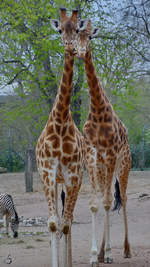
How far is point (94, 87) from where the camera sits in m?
5.44

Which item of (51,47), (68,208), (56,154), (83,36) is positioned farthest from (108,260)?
(51,47)

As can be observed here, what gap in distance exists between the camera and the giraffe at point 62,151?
4574 millimetres

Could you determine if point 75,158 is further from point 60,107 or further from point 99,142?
point 99,142

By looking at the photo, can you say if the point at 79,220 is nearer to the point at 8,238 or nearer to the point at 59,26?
the point at 8,238

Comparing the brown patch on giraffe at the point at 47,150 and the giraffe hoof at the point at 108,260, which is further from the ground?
the brown patch on giraffe at the point at 47,150

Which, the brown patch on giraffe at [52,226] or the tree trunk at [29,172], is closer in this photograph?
the brown patch on giraffe at [52,226]

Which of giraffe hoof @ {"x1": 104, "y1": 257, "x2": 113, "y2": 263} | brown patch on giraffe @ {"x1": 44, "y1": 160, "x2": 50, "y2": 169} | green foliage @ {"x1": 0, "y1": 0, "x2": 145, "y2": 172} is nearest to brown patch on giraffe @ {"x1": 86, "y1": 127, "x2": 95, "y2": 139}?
brown patch on giraffe @ {"x1": 44, "y1": 160, "x2": 50, "y2": 169}

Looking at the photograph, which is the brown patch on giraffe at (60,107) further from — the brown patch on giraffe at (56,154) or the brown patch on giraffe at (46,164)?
the brown patch on giraffe at (46,164)

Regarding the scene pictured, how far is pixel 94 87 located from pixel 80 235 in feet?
13.3

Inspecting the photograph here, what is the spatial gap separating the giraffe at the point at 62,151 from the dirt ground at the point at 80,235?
1.29 metres

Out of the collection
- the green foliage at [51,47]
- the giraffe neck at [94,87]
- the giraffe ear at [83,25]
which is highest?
the green foliage at [51,47]

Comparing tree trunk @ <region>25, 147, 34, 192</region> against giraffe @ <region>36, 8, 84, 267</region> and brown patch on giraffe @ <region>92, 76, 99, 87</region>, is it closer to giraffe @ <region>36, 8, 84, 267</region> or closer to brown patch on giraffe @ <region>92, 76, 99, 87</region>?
brown patch on giraffe @ <region>92, 76, 99, 87</region>

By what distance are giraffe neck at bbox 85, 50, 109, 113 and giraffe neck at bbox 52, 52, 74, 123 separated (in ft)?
2.38

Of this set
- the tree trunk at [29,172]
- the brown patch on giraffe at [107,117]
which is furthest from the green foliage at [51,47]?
the brown patch on giraffe at [107,117]
